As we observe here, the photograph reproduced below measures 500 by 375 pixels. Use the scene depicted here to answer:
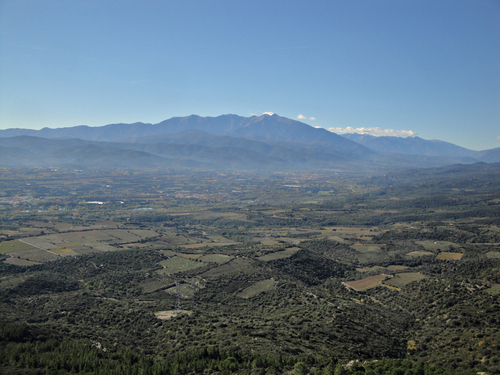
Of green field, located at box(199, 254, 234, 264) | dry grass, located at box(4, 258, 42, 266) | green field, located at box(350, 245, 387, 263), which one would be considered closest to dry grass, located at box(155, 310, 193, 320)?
green field, located at box(199, 254, 234, 264)

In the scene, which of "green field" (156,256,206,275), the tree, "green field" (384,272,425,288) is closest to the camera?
the tree

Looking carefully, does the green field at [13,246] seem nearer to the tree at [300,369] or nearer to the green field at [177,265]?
the green field at [177,265]

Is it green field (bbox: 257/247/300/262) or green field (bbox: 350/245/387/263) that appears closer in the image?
green field (bbox: 257/247/300/262)

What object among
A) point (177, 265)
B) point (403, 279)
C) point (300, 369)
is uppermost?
point (300, 369)

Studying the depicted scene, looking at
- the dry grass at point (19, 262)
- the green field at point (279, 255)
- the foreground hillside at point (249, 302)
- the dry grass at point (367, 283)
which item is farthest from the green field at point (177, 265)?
the dry grass at point (367, 283)

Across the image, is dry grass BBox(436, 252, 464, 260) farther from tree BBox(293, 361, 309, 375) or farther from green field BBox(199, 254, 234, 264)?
tree BBox(293, 361, 309, 375)

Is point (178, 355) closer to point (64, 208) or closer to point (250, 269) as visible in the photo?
point (250, 269)

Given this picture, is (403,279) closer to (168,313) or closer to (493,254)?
(493,254)

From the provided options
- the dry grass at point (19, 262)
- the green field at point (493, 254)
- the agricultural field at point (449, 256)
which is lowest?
the dry grass at point (19, 262)

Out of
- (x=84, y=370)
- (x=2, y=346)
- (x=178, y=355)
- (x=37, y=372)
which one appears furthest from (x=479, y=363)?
(x=2, y=346)

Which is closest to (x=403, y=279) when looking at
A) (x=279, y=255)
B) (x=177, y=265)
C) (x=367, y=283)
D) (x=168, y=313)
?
(x=367, y=283)
